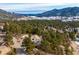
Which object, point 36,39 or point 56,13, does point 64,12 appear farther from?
point 36,39

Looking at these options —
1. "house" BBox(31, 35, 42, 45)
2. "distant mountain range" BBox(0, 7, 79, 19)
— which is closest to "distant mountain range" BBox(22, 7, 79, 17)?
"distant mountain range" BBox(0, 7, 79, 19)

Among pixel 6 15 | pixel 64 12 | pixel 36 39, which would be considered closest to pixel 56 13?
pixel 64 12

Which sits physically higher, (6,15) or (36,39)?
(6,15)

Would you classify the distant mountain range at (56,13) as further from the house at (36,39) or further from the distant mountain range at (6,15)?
the house at (36,39)

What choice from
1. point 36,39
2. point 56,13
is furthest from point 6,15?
point 56,13

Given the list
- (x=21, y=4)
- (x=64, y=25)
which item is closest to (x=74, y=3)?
(x=64, y=25)

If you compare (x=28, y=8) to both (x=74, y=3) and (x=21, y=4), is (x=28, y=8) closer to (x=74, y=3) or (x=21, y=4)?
(x=21, y=4)

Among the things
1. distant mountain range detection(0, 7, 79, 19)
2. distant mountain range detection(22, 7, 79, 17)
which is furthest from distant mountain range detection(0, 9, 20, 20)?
distant mountain range detection(22, 7, 79, 17)

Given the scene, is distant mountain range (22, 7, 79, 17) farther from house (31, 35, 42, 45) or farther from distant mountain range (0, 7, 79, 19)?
house (31, 35, 42, 45)

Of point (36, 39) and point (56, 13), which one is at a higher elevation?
point (56, 13)

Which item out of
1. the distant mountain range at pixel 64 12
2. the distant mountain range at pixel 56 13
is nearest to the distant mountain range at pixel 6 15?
the distant mountain range at pixel 56 13

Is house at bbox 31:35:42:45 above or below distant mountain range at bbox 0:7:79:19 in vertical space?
below

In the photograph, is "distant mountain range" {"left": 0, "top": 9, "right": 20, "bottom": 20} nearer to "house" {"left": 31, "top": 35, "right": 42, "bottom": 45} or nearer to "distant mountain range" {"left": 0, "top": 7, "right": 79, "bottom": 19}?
"distant mountain range" {"left": 0, "top": 7, "right": 79, "bottom": 19}
